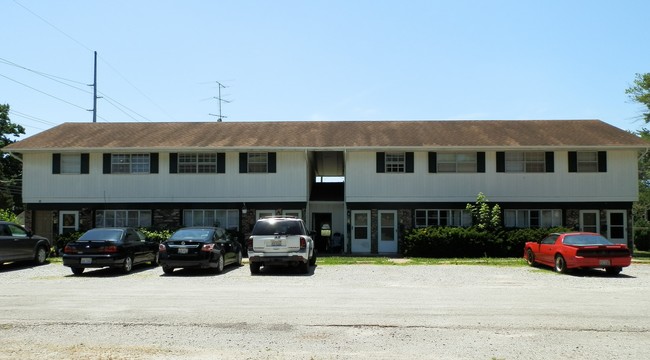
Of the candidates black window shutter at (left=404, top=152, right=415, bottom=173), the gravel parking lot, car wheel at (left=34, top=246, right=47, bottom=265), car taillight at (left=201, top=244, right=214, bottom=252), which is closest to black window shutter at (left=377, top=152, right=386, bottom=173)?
black window shutter at (left=404, top=152, right=415, bottom=173)

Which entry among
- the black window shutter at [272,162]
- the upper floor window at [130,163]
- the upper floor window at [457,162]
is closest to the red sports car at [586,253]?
the upper floor window at [457,162]

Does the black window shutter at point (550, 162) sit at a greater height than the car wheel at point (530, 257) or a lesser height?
greater

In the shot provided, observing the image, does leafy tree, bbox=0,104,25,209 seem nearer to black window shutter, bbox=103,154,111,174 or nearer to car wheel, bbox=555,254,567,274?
black window shutter, bbox=103,154,111,174

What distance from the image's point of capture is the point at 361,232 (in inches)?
1082

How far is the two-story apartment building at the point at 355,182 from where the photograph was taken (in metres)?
27.1

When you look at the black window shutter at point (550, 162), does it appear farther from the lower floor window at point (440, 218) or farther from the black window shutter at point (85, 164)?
the black window shutter at point (85, 164)

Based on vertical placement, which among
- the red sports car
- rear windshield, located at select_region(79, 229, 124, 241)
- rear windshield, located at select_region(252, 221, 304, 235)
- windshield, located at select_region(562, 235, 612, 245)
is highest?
rear windshield, located at select_region(252, 221, 304, 235)

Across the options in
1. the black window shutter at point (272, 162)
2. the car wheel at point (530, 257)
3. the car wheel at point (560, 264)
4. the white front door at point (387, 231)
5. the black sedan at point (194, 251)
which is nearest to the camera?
the black sedan at point (194, 251)

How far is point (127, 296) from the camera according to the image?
12508mm

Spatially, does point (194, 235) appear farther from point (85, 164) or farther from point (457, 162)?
point (457, 162)

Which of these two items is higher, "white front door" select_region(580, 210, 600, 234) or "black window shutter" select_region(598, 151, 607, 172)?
"black window shutter" select_region(598, 151, 607, 172)

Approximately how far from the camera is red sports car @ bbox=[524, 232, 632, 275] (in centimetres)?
1727

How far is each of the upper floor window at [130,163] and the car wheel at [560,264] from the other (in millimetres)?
18688

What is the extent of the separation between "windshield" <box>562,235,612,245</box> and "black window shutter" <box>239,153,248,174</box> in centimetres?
1475
